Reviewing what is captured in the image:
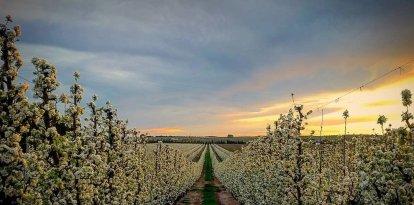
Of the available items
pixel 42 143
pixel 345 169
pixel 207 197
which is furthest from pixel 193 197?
pixel 42 143

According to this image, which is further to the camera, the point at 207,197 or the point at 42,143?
the point at 207,197

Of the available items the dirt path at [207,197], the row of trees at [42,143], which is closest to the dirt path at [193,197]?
the dirt path at [207,197]

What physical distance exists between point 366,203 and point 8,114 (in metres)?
Result: 11.3

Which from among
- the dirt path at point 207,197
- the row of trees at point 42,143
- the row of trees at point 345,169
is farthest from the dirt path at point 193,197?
the row of trees at point 42,143

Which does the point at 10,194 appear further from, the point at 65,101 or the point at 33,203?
the point at 65,101

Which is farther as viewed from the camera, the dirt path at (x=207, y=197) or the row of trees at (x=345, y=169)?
the dirt path at (x=207, y=197)

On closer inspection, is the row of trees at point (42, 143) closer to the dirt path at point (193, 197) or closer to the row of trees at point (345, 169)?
the row of trees at point (345, 169)

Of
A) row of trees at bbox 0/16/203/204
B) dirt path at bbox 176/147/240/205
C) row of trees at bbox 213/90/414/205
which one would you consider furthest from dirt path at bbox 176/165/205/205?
row of trees at bbox 0/16/203/204

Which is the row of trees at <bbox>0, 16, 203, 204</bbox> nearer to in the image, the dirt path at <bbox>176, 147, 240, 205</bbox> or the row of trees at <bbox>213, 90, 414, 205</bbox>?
the row of trees at <bbox>213, 90, 414, 205</bbox>

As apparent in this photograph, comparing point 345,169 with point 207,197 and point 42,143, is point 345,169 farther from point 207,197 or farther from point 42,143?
point 207,197

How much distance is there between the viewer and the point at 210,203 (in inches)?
1797

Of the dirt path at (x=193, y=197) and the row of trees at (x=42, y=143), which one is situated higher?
the row of trees at (x=42, y=143)

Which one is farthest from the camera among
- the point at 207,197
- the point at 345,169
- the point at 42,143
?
the point at 207,197

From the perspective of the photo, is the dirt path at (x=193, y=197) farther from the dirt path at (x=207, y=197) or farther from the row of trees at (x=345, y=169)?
the row of trees at (x=345, y=169)
